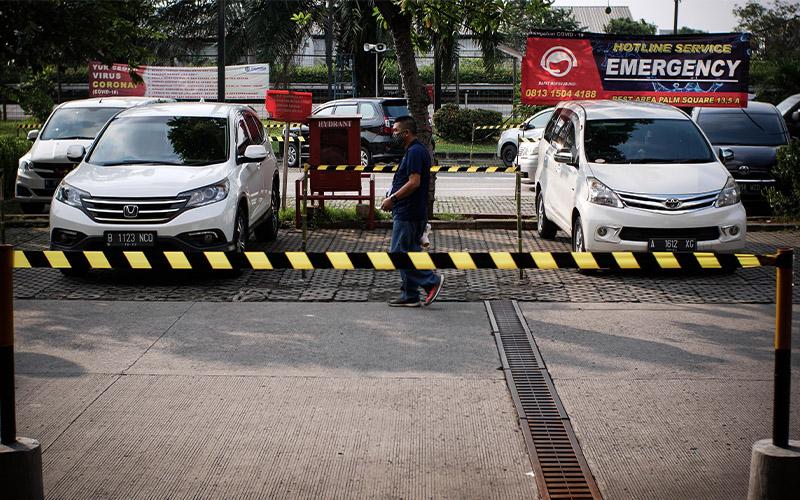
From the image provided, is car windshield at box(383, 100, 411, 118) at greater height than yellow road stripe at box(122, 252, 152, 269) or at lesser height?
greater

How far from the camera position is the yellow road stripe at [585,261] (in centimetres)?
641

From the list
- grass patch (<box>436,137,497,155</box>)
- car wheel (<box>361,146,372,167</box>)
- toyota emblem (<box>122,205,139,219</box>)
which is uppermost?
toyota emblem (<box>122,205,139,219</box>)

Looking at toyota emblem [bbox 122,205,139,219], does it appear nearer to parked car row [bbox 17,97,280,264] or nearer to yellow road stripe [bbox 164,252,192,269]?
parked car row [bbox 17,97,280,264]

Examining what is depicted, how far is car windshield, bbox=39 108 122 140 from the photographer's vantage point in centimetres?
1725

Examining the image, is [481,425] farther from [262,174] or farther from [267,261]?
[262,174]

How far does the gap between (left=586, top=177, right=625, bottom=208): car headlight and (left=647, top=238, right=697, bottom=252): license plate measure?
0.52m

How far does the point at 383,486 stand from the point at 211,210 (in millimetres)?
6094

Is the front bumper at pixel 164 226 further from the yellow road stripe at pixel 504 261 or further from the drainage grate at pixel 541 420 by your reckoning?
the yellow road stripe at pixel 504 261

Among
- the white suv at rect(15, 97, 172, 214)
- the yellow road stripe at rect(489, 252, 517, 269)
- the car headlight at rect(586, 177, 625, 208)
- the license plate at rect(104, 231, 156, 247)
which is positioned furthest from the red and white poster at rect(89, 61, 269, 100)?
the yellow road stripe at rect(489, 252, 517, 269)

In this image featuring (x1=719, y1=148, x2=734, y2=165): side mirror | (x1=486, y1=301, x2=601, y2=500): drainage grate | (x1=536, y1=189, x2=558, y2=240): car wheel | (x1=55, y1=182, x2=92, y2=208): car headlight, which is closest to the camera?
(x1=486, y1=301, x2=601, y2=500): drainage grate

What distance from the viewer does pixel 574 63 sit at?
62.0 ft

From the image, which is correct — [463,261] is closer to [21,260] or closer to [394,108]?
[21,260]

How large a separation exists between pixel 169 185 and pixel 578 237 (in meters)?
4.28

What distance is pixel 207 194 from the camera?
11.2 m
